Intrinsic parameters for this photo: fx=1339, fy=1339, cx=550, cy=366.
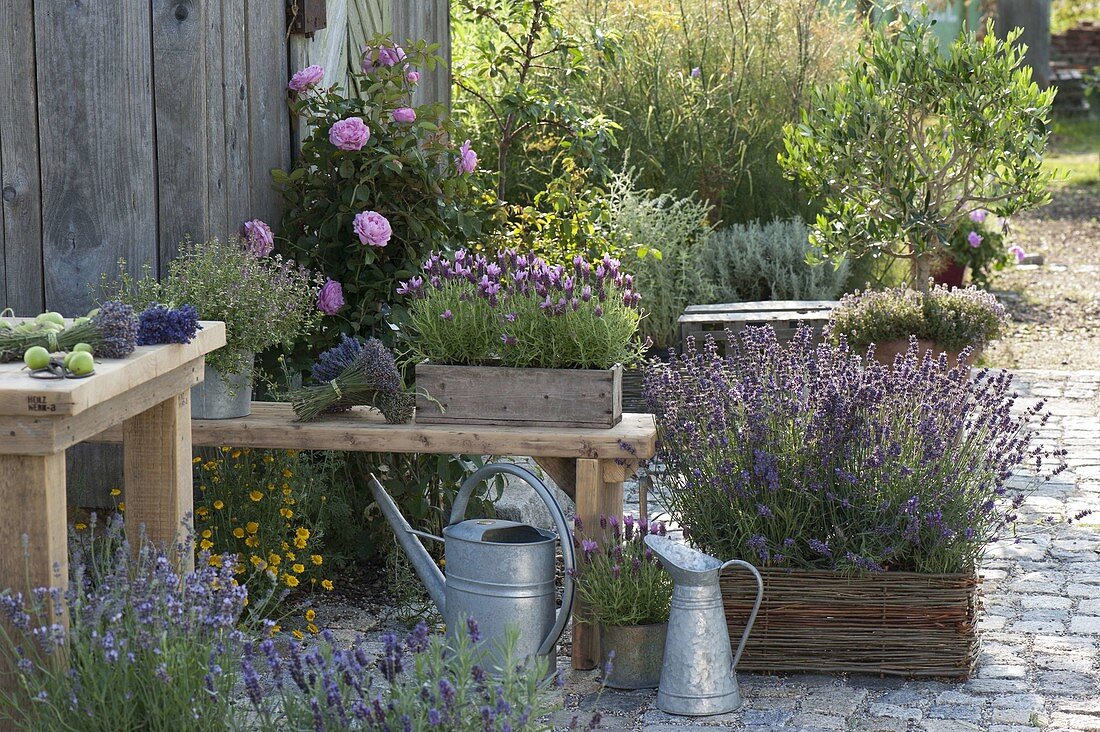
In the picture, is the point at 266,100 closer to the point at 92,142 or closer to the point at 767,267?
the point at 92,142

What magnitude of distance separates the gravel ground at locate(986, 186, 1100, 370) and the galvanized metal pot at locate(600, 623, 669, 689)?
552cm

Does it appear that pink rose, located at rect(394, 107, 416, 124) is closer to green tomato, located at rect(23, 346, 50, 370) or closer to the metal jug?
the metal jug

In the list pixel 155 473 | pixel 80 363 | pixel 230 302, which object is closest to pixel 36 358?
pixel 80 363

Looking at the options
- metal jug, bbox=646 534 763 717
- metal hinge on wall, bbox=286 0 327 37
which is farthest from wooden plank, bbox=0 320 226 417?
metal hinge on wall, bbox=286 0 327 37

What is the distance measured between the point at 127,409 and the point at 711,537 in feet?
5.88

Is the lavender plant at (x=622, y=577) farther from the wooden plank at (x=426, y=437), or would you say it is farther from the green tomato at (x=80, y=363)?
the green tomato at (x=80, y=363)

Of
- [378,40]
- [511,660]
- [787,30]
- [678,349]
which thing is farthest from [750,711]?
[787,30]

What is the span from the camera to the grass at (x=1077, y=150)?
17.2 m

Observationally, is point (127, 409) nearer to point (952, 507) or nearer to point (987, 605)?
point (952, 507)

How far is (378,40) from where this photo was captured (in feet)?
16.1

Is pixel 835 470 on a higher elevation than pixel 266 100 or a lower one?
lower

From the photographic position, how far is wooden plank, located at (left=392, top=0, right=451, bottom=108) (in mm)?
5961

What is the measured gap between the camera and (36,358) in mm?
2635

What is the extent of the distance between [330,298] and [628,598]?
1479 millimetres
